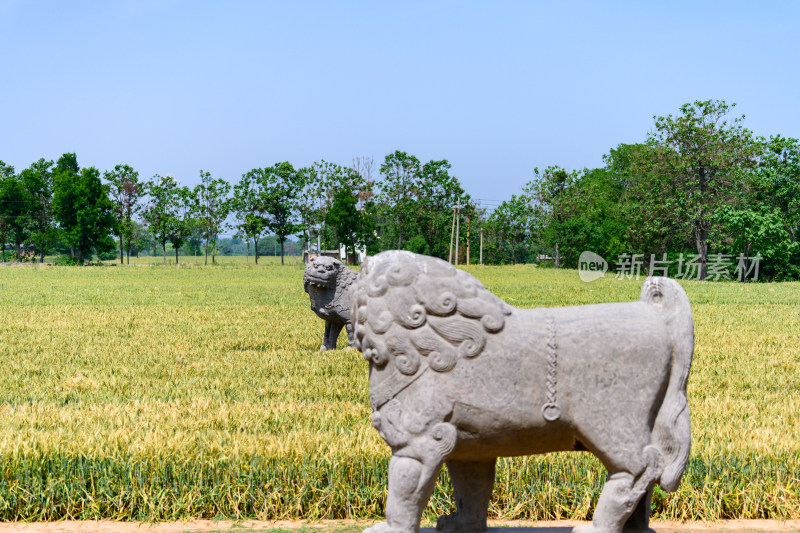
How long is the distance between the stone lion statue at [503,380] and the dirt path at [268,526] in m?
1.37

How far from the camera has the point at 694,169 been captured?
39094 millimetres

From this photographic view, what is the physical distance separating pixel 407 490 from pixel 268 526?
178 cm

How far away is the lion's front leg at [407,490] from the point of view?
322 cm

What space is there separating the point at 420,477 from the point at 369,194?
6492cm

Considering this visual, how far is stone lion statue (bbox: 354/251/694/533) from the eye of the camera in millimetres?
3217

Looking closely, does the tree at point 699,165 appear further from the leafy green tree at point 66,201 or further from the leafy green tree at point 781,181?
the leafy green tree at point 66,201

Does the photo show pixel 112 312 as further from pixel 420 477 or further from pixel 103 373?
pixel 420 477

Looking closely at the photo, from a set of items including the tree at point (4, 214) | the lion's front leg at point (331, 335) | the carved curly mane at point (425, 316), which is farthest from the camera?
the tree at point (4, 214)

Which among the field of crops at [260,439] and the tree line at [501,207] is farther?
the tree line at [501,207]

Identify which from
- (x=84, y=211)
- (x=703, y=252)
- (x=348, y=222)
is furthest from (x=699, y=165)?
(x=84, y=211)

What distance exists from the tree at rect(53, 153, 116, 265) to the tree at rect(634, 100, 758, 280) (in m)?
45.2

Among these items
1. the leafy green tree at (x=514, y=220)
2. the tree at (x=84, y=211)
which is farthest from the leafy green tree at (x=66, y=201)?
the leafy green tree at (x=514, y=220)

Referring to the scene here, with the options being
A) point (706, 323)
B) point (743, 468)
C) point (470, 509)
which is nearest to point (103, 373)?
point (470, 509)

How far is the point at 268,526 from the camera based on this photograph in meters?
4.59
